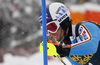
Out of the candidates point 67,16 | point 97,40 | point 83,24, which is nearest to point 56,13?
point 67,16

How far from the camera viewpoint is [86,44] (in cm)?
181

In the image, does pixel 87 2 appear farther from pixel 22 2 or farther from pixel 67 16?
pixel 67 16

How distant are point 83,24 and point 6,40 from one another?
4593 millimetres

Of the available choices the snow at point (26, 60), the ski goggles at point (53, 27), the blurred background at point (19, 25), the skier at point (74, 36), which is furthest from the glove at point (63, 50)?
the blurred background at point (19, 25)

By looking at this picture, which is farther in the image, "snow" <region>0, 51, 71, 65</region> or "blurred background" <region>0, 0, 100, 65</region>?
"blurred background" <region>0, 0, 100, 65</region>

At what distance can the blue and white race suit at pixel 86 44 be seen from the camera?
1815mm

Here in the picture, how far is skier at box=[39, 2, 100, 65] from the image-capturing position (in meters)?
1.82

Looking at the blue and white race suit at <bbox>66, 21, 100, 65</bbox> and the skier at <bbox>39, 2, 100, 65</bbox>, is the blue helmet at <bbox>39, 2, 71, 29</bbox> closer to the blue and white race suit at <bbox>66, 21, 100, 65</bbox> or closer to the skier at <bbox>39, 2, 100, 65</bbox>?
the skier at <bbox>39, 2, 100, 65</bbox>

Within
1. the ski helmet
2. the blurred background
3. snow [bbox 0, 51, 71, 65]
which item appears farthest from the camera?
the blurred background

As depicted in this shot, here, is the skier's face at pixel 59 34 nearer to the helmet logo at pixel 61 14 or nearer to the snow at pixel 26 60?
the helmet logo at pixel 61 14

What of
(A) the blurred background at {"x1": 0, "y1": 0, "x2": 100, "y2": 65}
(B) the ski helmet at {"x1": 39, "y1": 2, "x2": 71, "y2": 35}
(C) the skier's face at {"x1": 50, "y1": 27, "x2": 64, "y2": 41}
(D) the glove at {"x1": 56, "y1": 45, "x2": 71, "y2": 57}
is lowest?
(D) the glove at {"x1": 56, "y1": 45, "x2": 71, "y2": 57}

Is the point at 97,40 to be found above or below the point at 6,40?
below

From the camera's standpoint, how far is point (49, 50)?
189 cm

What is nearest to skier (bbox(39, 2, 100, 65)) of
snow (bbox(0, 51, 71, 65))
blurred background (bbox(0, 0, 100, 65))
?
snow (bbox(0, 51, 71, 65))
